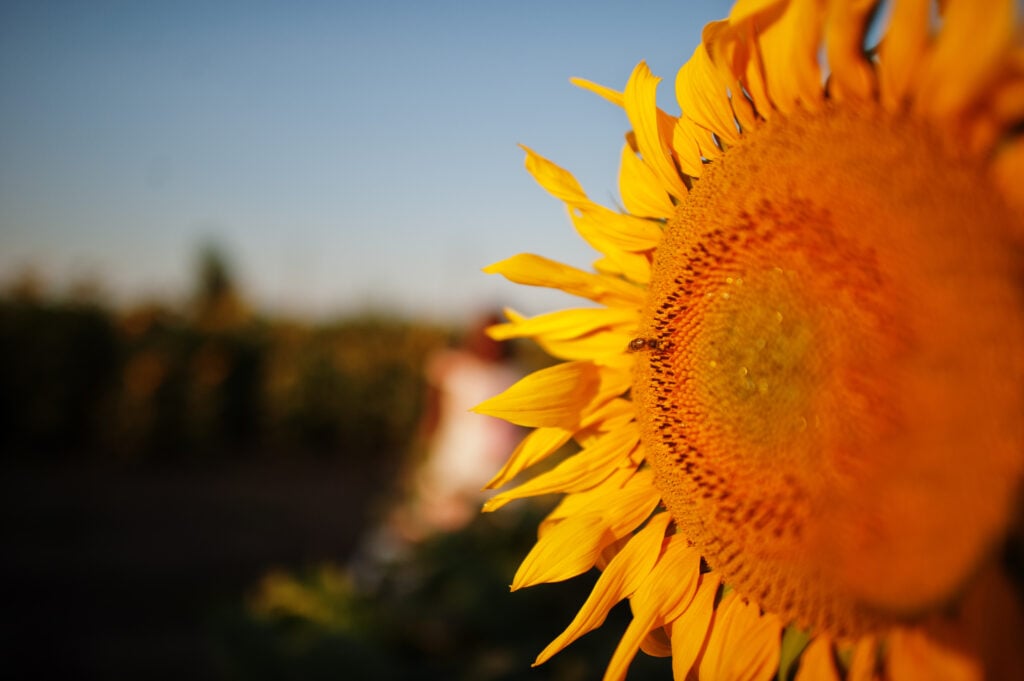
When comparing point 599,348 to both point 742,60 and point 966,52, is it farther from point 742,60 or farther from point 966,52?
point 966,52

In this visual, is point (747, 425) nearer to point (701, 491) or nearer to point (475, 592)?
point (701, 491)

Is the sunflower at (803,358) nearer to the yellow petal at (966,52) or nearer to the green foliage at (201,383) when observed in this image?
the yellow petal at (966,52)

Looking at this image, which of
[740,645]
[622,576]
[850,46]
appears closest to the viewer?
[850,46]

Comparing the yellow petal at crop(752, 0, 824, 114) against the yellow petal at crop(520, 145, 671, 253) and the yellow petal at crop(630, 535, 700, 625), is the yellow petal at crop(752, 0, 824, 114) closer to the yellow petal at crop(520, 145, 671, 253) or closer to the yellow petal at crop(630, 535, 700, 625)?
the yellow petal at crop(520, 145, 671, 253)

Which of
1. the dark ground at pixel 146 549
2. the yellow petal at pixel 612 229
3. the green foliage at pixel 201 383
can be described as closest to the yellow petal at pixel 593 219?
the yellow petal at pixel 612 229

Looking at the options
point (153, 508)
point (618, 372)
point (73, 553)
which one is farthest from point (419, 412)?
point (618, 372)

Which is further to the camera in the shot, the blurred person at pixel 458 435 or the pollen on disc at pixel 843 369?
the blurred person at pixel 458 435

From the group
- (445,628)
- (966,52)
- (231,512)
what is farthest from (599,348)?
(231,512)
